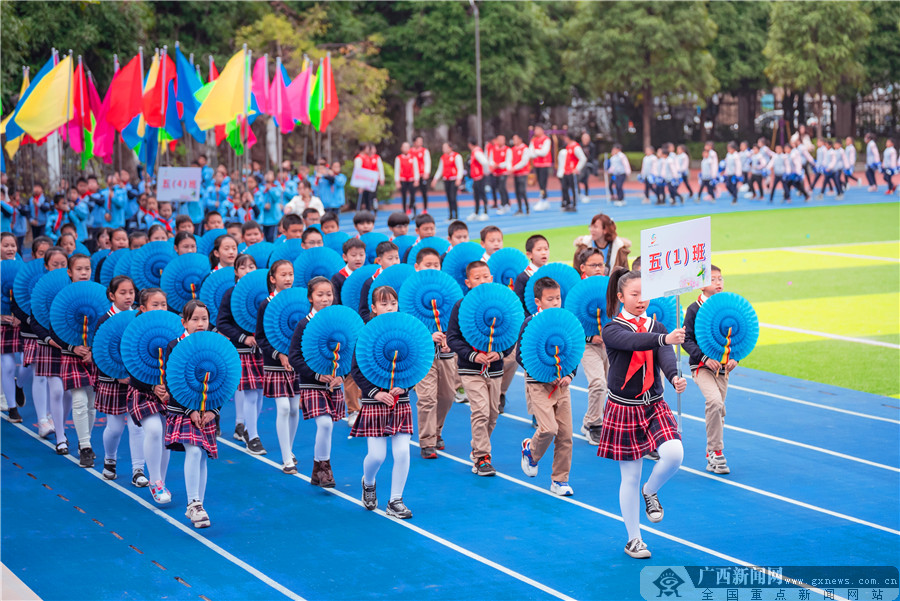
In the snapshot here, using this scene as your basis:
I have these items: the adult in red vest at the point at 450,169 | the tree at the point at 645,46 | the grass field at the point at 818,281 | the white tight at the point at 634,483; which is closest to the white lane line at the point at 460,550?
the white tight at the point at 634,483

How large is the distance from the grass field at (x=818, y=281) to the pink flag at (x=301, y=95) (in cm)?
598

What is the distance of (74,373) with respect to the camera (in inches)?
393

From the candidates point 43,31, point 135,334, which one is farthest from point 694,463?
point 43,31

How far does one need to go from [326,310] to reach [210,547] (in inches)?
81.0

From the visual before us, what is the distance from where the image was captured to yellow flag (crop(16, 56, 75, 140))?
18.4 meters

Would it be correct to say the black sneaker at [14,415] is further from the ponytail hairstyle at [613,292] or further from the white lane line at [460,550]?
the ponytail hairstyle at [613,292]

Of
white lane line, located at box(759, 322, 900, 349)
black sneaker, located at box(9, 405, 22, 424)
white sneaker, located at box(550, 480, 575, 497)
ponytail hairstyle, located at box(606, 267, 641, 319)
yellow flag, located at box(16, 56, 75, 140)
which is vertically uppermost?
yellow flag, located at box(16, 56, 75, 140)

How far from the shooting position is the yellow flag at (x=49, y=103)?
1844 cm

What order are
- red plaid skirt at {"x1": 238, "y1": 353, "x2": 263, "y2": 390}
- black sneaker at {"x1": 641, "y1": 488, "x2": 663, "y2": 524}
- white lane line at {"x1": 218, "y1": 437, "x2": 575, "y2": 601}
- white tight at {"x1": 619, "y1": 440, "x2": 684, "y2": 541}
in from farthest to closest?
1. red plaid skirt at {"x1": 238, "y1": 353, "x2": 263, "y2": 390}
2. black sneaker at {"x1": 641, "y1": 488, "x2": 663, "y2": 524}
3. white tight at {"x1": 619, "y1": 440, "x2": 684, "y2": 541}
4. white lane line at {"x1": 218, "y1": 437, "x2": 575, "y2": 601}

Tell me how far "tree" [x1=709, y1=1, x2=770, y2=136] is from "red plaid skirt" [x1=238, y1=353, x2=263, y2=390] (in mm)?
42566

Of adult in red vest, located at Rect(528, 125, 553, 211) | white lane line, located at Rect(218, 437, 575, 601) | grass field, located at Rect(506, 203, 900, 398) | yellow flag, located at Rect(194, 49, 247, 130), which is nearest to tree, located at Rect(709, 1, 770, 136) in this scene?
grass field, located at Rect(506, 203, 900, 398)

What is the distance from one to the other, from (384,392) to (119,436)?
8.99 ft

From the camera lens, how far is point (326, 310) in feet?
28.0

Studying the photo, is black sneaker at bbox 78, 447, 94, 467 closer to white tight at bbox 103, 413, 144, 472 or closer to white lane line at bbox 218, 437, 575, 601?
white tight at bbox 103, 413, 144, 472
